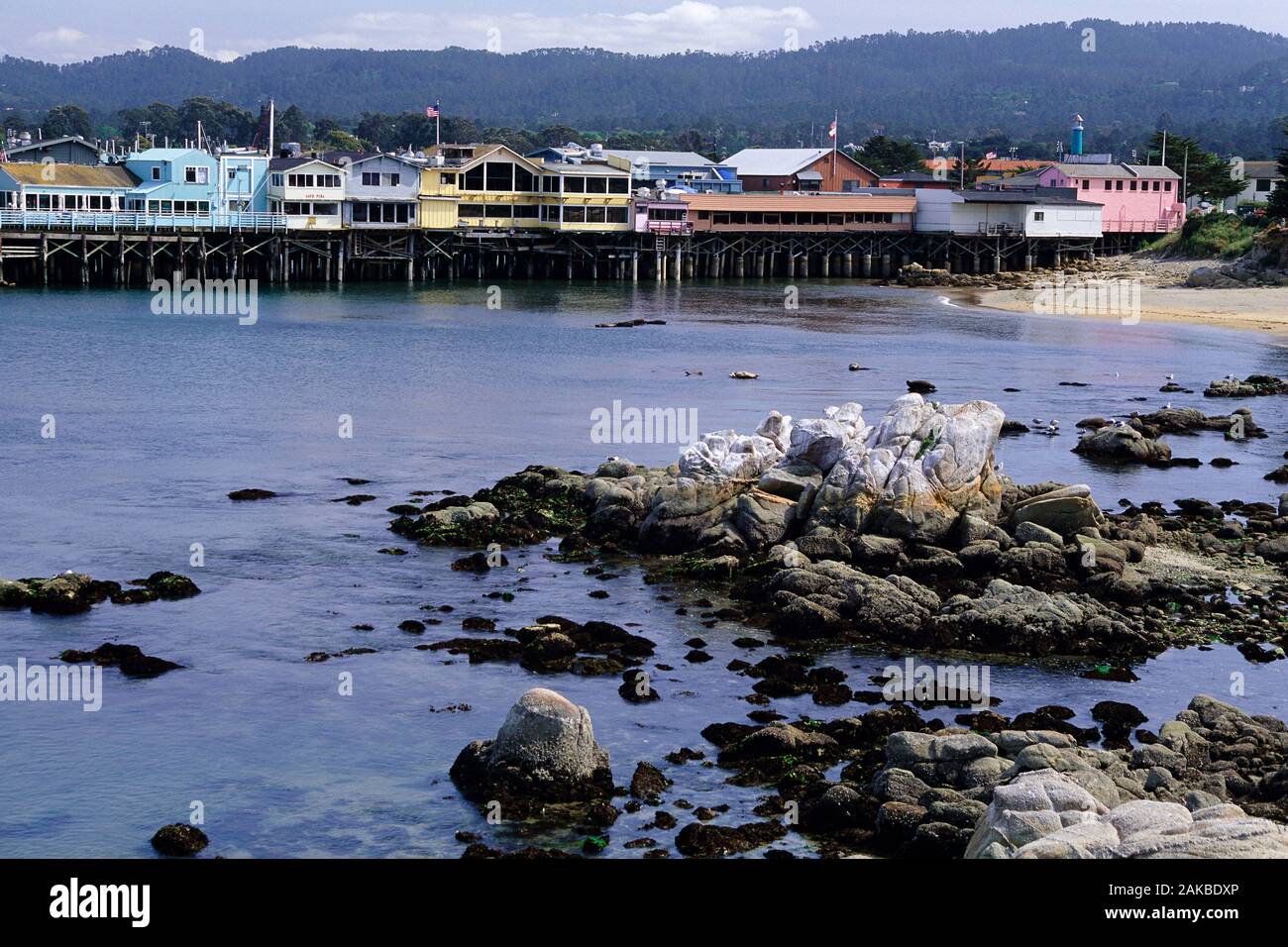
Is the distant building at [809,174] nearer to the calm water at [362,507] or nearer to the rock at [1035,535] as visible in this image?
the calm water at [362,507]

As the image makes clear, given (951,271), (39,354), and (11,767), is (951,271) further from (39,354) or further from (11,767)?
(11,767)

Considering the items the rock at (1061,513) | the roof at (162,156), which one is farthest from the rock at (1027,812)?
the roof at (162,156)

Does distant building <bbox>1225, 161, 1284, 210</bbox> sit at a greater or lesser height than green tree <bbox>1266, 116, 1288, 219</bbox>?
greater

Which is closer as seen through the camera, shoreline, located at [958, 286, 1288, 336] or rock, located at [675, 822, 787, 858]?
rock, located at [675, 822, 787, 858]

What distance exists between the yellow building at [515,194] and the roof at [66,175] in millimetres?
15613

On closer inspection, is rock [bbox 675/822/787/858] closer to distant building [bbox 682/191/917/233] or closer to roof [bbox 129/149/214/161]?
roof [bbox 129/149/214/161]

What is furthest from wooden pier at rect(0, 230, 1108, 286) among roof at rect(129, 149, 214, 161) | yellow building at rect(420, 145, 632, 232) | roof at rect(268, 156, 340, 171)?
roof at rect(129, 149, 214, 161)

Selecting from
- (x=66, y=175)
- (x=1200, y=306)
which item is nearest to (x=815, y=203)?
(x=1200, y=306)

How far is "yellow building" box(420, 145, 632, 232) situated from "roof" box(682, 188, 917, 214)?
7911mm

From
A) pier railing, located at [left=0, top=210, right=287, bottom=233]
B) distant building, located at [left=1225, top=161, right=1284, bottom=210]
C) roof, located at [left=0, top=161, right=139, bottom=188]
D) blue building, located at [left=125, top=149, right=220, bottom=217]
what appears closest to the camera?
pier railing, located at [left=0, top=210, right=287, bottom=233]

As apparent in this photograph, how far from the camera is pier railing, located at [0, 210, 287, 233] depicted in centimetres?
7725

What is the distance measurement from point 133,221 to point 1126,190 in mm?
58467

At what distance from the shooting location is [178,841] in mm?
15984

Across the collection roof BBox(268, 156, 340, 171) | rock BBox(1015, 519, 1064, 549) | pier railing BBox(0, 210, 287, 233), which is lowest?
rock BBox(1015, 519, 1064, 549)
